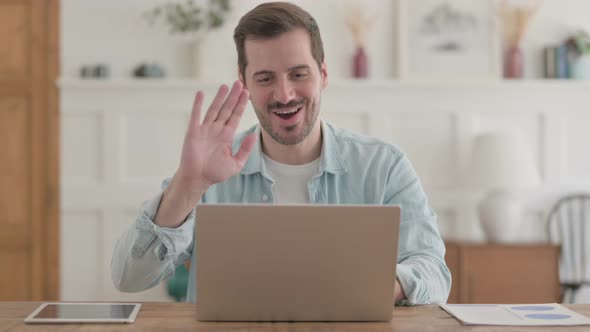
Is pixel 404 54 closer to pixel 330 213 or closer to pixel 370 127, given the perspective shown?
pixel 370 127

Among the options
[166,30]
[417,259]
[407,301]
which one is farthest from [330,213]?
[166,30]

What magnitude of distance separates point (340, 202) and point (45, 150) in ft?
8.74

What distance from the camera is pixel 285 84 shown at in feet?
6.42

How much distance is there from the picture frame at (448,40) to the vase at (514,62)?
2.1 inches

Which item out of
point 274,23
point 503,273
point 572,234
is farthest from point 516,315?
point 572,234

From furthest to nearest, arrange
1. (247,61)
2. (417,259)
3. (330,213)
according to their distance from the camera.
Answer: (247,61) < (417,259) < (330,213)

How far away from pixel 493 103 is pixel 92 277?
8.06ft

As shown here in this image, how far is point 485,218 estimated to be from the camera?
391 cm

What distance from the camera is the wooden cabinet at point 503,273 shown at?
3793 millimetres

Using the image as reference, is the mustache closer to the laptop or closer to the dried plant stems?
the laptop

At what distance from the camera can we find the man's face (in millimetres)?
1951

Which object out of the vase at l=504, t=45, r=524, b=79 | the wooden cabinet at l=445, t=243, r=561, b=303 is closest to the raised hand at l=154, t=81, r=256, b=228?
the wooden cabinet at l=445, t=243, r=561, b=303

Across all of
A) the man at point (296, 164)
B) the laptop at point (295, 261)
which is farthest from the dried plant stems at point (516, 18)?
the laptop at point (295, 261)

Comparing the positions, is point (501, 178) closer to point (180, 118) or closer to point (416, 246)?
point (180, 118)
